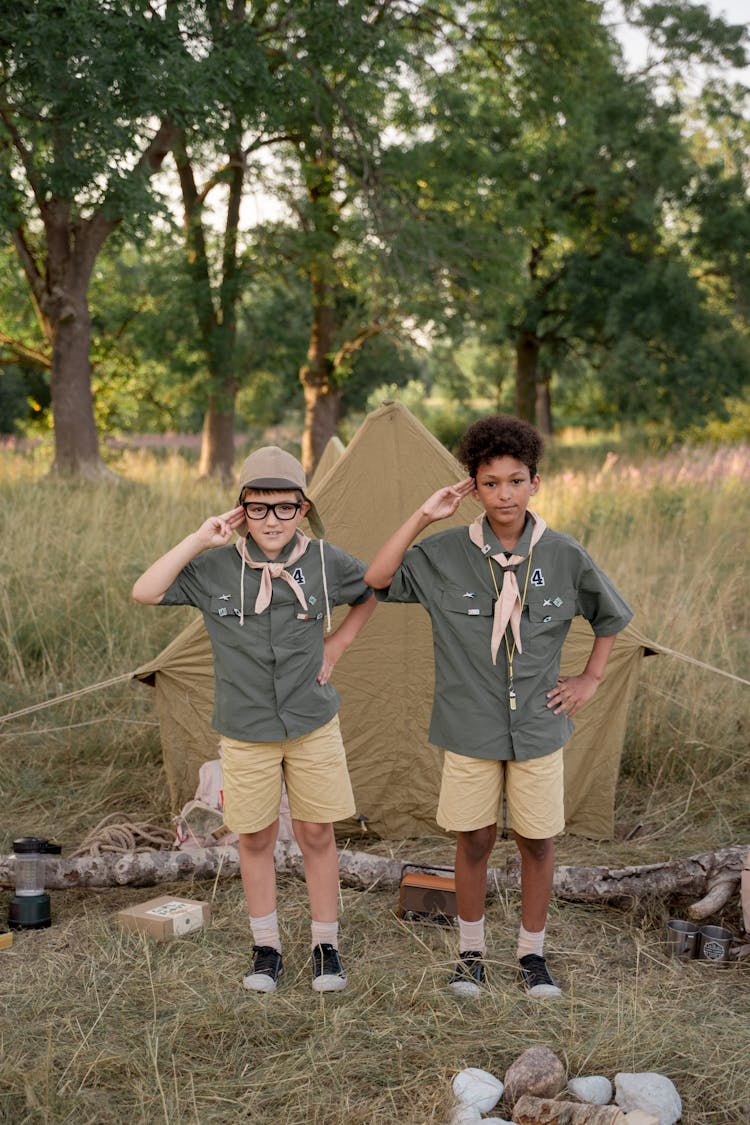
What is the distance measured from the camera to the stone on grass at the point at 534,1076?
Answer: 2.28 m

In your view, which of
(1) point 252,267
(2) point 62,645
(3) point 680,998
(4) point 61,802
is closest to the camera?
(3) point 680,998

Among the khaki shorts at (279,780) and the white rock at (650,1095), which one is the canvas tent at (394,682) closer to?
the khaki shorts at (279,780)

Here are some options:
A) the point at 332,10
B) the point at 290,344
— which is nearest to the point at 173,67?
the point at 332,10

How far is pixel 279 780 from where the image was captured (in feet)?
9.32

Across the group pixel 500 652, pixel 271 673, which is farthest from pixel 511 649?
pixel 271 673

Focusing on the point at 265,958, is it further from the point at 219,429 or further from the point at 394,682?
the point at 219,429

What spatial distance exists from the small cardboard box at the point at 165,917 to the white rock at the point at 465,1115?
3.84 ft

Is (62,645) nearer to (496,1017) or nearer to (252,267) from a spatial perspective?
(496,1017)

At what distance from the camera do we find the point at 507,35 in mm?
13086

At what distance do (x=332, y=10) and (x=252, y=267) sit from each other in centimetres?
529

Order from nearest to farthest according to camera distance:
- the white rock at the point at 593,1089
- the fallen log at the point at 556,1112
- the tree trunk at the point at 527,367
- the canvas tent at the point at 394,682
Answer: the fallen log at the point at 556,1112 < the white rock at the point at 593,1089 < the canvas tent at the point at 394,682 < the tree trunk at the point at 527,367

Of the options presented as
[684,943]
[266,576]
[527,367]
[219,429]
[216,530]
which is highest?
[527,367]

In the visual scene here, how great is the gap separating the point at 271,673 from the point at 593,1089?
124cm

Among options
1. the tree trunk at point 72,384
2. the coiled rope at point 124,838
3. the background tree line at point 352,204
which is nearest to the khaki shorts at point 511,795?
the coiled rope at point 124,838
